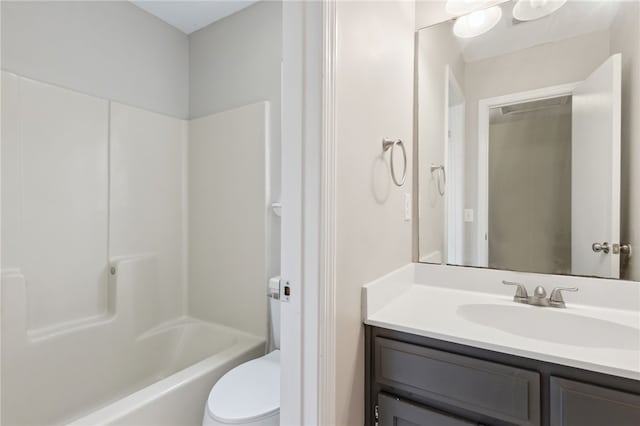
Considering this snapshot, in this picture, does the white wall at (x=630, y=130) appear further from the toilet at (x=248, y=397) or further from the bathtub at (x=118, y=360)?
the bathtub at (x=118, y=360)

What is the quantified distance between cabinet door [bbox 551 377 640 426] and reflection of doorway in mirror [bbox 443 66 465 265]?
0.65m

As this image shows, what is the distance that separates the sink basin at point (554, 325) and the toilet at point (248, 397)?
0.81 meters

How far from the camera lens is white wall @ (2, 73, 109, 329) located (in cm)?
154

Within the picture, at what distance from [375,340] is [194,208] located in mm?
1784

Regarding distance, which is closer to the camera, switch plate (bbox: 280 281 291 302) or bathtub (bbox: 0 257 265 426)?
switch plate (bbox: 280 281 291 302)

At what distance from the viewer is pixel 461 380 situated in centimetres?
88

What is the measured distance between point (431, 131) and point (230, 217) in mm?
1362

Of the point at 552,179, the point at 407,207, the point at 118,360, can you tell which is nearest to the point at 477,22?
the point at 552,179

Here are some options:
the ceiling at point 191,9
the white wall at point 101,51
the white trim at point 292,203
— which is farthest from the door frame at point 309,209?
the white wall at point 101,51

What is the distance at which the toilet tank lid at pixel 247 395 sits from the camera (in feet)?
3.81

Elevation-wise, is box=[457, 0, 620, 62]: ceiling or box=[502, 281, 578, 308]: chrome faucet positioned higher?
box=[457, 0, 620, 62]: ceiling

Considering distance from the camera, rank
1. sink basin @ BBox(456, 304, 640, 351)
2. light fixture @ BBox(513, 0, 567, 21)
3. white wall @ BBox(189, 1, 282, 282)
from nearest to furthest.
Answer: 1. sink basin @ BBox(456, 304, 640, 351)
2. light fixture @ BBox(513, 0, 567, 21)
3. white wall @ BBox(189, 1, 282, 282)

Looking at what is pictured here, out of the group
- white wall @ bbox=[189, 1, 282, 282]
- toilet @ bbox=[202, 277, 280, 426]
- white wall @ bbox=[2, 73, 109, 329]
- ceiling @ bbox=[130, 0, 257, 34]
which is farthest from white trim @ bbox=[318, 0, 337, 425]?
white wall @ bbox=[2, 73, 109, 329]

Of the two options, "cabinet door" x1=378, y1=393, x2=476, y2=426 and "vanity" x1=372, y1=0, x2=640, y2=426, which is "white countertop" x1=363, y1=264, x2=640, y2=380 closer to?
"vanity" x1=372, y1=0, x2=640, y2=426
